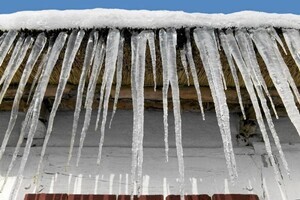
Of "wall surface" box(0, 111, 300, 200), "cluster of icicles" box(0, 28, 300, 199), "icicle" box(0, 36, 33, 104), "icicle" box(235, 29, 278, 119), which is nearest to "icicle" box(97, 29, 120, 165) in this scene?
"cluster of icicles" box(0, 28, 300, 199)

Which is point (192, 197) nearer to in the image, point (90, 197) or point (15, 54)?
point (90, 197)

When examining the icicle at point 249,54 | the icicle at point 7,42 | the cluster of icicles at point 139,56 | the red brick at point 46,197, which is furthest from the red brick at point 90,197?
the icicle at point 249,54

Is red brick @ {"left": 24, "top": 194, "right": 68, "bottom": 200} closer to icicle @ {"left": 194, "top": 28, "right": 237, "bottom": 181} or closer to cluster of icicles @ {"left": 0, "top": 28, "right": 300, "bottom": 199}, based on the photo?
cluster of icicles @ {"left": 0, "top": 28, "right": 300, "bottom": 199}

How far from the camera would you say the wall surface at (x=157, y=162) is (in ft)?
10.3

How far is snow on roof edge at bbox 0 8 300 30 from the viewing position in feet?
8.57

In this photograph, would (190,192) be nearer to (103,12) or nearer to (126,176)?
(126,176)

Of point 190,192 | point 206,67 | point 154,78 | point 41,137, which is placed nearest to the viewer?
point 206,67

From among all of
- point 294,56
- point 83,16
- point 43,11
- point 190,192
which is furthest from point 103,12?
point 190,192

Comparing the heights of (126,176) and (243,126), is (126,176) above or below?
below

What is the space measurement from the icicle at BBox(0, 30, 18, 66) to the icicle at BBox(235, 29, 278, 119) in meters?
0.89

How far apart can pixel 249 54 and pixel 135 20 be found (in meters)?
0.47

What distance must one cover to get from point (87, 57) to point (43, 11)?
260 millimetres

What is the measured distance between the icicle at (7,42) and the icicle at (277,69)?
96cm

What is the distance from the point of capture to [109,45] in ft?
8.61
